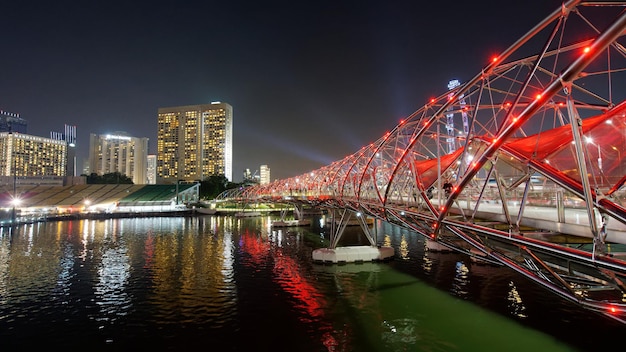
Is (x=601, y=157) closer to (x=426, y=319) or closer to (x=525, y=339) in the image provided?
(x=525, y=339)

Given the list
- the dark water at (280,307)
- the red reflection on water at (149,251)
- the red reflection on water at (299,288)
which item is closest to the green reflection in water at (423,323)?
the dark water at (280,307)

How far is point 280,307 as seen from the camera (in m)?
24.7

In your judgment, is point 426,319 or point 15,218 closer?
point 426,319

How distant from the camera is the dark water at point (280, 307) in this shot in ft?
62.5

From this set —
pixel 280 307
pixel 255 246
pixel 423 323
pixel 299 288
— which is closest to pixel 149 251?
pixel 255 246

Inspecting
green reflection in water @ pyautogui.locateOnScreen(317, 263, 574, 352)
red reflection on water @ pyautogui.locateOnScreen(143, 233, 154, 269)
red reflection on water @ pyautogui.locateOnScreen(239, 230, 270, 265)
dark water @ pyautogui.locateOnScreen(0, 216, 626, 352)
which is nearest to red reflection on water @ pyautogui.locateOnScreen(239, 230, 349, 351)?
red reflection on water @ pyautogui.locateOnScreen(239, 230, 270, 265)

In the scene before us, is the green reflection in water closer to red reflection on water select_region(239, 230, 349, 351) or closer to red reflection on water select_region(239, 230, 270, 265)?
red reflection on water select_region(239, 230, 349, 351)

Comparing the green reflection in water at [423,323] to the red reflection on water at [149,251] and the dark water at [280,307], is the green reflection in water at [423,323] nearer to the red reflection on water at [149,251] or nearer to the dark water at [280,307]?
the dark water at [280,307]

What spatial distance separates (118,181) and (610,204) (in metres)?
212

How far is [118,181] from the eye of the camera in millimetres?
187750

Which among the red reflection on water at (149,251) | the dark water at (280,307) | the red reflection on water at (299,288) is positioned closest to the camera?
the dark water at (280,307)

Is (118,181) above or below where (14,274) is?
above

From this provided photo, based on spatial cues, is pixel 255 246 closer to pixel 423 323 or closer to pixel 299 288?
pixel 299 288

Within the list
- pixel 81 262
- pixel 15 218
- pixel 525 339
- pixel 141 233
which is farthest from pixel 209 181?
pixel 525 339
